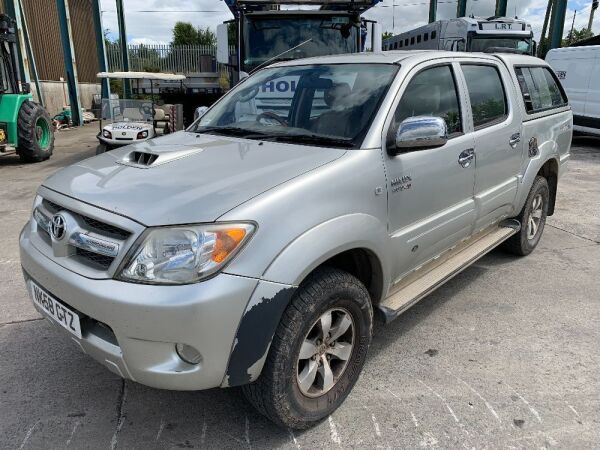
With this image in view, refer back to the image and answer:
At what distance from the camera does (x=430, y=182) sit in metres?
3.01

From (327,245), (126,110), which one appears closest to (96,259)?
(327,245)

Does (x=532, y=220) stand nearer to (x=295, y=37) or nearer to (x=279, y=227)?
(x=279, y=227)

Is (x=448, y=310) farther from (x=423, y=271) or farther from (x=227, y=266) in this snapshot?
(x=227, y=266)

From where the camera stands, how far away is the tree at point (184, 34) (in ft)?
171

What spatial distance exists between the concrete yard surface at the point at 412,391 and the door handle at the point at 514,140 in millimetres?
1173

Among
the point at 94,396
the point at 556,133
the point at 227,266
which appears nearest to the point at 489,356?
the point at 227,266

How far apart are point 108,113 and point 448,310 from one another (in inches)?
342

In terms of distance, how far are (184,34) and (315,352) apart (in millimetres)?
55997

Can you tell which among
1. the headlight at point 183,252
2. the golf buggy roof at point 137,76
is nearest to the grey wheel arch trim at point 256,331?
the headlight at point 183,252

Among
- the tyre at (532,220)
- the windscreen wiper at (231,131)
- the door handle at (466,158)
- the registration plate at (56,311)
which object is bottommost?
the tyre at (532,220)

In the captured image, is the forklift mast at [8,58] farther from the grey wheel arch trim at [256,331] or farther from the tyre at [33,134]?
the grey wheel arch trim at [256,331]

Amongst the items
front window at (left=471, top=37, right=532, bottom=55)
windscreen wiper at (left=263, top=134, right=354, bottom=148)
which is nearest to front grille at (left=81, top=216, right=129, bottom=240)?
windscreen wiper at (left=263, top=134, right=354, bottom=148)

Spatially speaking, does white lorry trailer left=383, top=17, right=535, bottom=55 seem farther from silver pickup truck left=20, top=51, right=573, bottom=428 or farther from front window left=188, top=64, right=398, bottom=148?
front window left=188, top=64, right=398, bottom=148

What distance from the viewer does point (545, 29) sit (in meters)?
33.5
